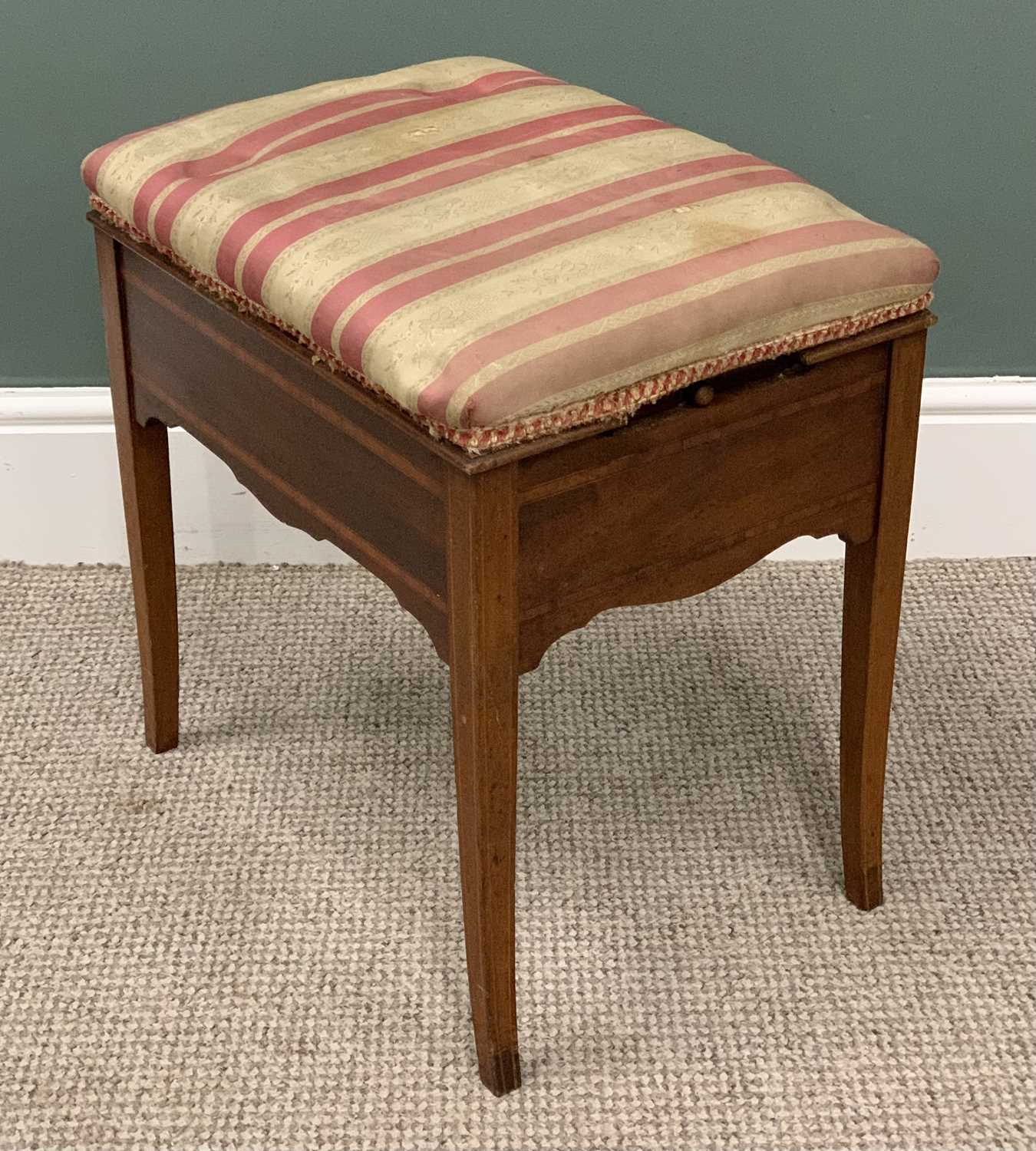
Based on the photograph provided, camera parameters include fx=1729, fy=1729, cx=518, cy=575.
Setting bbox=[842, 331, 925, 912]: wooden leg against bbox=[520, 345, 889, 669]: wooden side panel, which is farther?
bbox=[842, 331, 925, 912]: wooden leg

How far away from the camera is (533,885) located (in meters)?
1.26

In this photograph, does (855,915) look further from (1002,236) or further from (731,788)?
(1002,236)

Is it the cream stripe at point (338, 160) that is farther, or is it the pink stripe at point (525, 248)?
the cream stripe at point (338, 160)

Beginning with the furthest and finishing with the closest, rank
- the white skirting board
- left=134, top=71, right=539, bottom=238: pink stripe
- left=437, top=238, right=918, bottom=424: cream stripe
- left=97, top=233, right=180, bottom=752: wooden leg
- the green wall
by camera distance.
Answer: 1. the white skirting board
2. the green wall
3. left=97, top=233, right=180, bottom=752: wooden leg
4. left=134, top=71, right=539, bottom=238: pink stripe
5. left=437, top=238, right=918, bottom=424: cream stripe

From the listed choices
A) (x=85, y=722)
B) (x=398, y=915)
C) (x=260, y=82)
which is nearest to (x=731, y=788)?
(x=398, y=915)

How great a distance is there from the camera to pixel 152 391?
3.92ft

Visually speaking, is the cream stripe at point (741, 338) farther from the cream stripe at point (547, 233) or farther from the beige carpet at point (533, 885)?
the beige carpet at point (533, 885)

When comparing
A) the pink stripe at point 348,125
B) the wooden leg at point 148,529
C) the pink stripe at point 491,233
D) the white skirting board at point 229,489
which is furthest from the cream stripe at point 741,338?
the white skirting board at point 229,489

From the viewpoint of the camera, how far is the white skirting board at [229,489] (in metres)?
1.57

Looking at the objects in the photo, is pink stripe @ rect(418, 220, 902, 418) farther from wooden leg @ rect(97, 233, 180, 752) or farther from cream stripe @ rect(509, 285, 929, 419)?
wooden leg @ rect(97, 233, 180, 752)

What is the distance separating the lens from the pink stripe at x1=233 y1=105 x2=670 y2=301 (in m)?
0.98

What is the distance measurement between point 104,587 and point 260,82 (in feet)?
1.58

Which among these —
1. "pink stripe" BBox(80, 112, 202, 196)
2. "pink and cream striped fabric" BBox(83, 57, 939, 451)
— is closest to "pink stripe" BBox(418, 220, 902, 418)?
"pink and cream striped fabric" BBox(83, 57, 939, 451)

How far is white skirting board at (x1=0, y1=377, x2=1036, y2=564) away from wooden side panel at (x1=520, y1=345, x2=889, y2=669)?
1.77 feet
